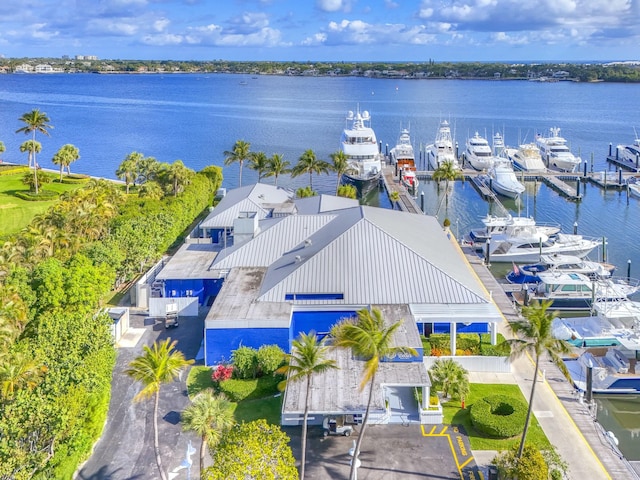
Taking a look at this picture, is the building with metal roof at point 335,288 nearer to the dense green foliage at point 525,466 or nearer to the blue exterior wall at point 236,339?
the blue exterior wall at point 236,339

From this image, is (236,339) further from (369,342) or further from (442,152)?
(442,152)

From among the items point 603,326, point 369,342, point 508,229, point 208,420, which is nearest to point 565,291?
point 603,326

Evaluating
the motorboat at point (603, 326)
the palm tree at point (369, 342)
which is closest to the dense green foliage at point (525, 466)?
the palm tree at point (369, 342)

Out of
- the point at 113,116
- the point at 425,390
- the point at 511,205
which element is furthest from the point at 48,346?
the point at 113,116

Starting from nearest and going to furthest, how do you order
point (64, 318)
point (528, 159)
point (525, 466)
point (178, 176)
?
point (525, 466) → point (64, 318) → point (178, 176) → point (528, 159)

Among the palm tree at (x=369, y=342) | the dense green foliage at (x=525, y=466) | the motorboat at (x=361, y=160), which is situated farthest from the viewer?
the motorboat at (x=361, y=160)

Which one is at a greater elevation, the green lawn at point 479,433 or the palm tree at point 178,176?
the palm tree at point 178,176

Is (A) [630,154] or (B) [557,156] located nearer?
(B) [557,156]

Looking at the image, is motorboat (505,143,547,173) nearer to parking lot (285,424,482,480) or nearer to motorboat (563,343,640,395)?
motorboat (563,343,640,395)

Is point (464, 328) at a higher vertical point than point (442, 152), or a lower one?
lower
